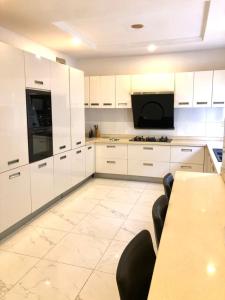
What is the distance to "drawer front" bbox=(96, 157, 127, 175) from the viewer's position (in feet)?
15.6

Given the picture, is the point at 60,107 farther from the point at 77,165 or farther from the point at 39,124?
the point at 77,165

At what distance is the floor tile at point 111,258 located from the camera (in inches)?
88.0

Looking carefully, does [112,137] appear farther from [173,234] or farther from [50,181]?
[173,234]

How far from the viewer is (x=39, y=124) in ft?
10.4

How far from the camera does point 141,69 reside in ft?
16.0

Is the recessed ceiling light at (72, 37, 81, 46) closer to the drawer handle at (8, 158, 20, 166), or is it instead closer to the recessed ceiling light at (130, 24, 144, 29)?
the recessed ceiling light at (130, 24, 144, 29)

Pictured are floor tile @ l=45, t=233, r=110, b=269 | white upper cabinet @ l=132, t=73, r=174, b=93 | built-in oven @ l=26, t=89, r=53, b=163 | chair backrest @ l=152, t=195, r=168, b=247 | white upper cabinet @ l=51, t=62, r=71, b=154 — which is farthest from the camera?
white upper cabinet @ l=132, t=73, r=174, b=93

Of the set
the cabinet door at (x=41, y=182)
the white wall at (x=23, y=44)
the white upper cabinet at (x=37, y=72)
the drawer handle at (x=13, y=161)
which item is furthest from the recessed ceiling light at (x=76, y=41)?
the drawer handle at (x=13, y=161)

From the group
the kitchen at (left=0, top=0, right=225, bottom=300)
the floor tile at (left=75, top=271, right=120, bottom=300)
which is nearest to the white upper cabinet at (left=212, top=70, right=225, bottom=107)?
the kitchen at (left=0, top=0, right=225, bottom=300)

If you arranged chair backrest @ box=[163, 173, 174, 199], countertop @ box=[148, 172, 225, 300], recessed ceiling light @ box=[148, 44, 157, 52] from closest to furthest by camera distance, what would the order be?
countertop @ box=[148, 172, 225, 300] → chair backrest @ box=[163, 173, 174, 199] → recessed ceiling light @ box=[148, 44, 157, 52]

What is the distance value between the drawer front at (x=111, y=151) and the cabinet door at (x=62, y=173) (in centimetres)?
103

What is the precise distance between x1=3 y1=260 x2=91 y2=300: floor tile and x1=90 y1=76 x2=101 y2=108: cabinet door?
3201 millimetres

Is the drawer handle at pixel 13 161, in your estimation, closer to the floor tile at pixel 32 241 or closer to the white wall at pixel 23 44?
the floor tile at pixel 32 241

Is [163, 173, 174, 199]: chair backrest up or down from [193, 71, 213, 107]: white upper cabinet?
down
